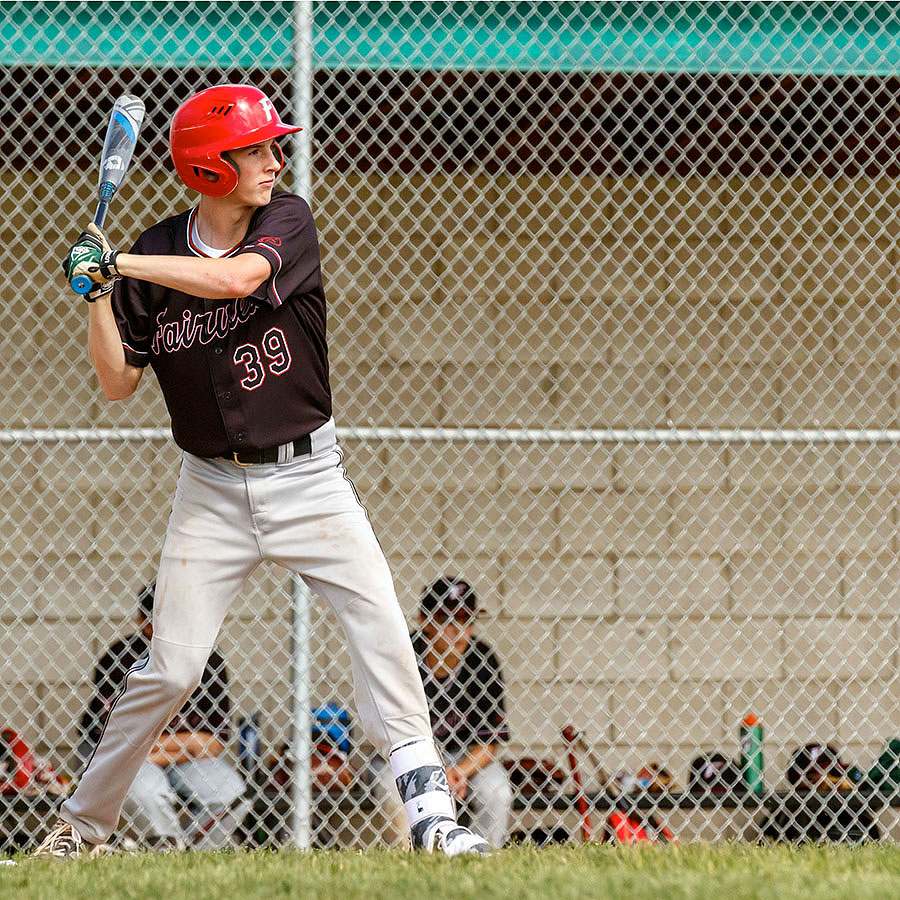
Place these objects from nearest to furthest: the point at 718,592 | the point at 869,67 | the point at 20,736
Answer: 1. the point at 869,67
2. the point at 20,736
3. the point at 718,592

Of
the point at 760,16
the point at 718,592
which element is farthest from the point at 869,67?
the point at 718,592

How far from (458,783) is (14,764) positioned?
1.88m

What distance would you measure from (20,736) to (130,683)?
3312mm

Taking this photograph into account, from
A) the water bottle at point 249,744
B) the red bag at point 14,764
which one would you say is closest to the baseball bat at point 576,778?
the water bottle at point 249,744

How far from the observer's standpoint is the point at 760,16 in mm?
5477

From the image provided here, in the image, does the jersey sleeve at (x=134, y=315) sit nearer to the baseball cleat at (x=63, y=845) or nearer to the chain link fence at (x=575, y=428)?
the baseball cleat at (x=63, y=845)

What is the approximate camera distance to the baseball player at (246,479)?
3385mm

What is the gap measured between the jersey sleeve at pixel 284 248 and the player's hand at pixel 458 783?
2489 mm

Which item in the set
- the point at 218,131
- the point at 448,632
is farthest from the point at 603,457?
the point at 218,131

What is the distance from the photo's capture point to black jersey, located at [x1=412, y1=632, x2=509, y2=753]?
5.39 meters

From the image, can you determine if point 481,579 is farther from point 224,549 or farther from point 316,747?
point 224,549

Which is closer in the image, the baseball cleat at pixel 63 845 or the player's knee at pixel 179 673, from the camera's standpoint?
the player's knee at pixel 179 673

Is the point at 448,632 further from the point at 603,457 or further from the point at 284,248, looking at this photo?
the point at 284,248

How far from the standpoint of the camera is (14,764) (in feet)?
18.4
